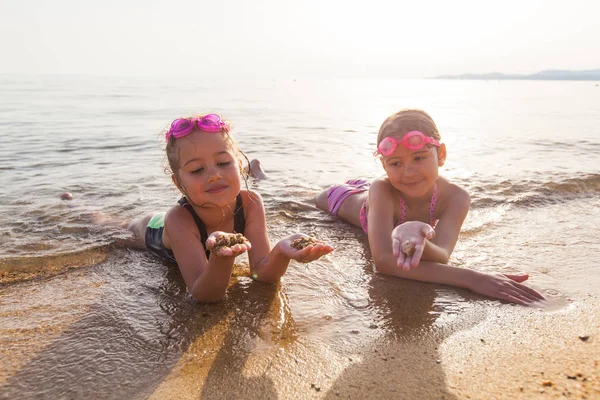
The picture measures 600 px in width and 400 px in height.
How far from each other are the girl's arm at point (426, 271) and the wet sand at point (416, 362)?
235mm

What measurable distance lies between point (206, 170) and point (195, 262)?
1.98ft

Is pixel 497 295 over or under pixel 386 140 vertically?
under

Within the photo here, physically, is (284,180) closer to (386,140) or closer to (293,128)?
(386,140)

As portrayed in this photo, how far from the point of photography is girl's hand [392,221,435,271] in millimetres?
2514

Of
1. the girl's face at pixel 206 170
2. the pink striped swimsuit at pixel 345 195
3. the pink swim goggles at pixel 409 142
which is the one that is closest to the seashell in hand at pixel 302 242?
the girl's face at pixel 206 170

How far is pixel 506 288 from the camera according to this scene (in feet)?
9.46

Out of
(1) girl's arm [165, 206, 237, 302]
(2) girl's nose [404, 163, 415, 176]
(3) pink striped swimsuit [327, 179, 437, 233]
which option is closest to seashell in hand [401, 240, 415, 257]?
(1) girl's arm [165, 206, 237, 302]

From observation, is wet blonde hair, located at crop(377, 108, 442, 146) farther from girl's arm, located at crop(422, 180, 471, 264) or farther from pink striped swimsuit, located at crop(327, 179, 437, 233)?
pink striped swimsuit, located at crop(327, 179, 437, 233)

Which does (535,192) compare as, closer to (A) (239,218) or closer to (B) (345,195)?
(B) (345,195)

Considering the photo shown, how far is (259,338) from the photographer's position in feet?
8.05

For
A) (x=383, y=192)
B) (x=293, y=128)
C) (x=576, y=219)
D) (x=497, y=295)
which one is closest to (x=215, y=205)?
(x=383, y=192)

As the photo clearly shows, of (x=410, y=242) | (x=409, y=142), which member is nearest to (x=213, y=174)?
(x=410, y=242)

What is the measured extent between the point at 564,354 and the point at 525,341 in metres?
0.18

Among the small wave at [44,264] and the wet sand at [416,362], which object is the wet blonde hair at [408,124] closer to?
the wet sand at [416,362]
